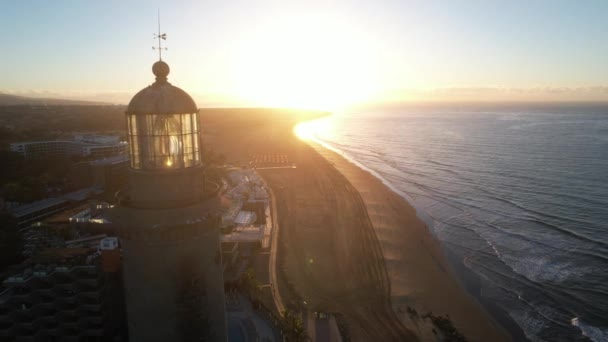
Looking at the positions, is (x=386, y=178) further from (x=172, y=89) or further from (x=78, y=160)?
(x=172, y=89)

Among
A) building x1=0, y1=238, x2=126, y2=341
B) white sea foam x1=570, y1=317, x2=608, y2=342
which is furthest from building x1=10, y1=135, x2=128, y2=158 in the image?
white sea foam x1=570, y1=317, x2=608, y2=342

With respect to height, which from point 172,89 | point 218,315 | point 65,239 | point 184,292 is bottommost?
point 65,239

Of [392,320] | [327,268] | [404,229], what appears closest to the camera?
[392,320]

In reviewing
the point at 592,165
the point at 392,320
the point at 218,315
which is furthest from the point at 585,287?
the point at 592,165

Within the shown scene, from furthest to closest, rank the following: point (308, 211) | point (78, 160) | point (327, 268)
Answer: point (78, 160), point (308, 211), point (327, 268)

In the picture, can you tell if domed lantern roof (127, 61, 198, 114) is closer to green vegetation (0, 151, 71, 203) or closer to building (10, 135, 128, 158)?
green vegetation (0, 151, 71, 203)
